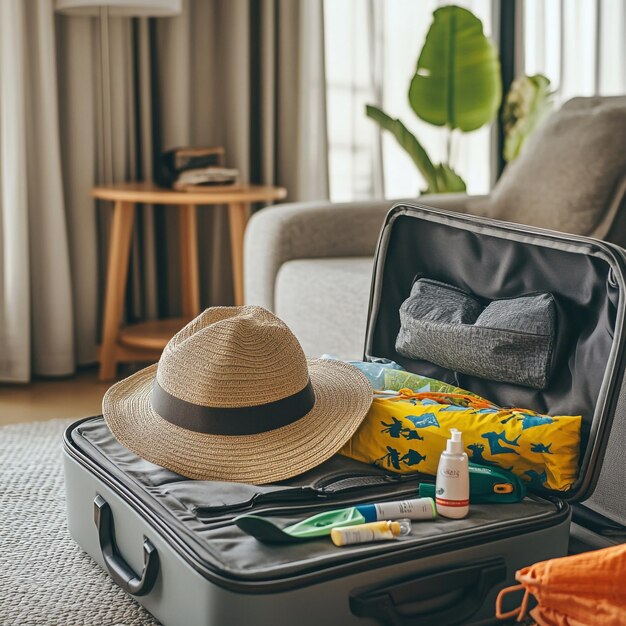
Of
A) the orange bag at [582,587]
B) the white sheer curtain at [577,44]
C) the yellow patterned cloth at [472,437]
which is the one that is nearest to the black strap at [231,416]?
the yellow patterned cloth at [472,437]

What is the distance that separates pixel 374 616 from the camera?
1.08 meters

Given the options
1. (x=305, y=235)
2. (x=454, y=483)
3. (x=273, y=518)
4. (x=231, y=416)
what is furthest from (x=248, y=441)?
(x=305, y=235)

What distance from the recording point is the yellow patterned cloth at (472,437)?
49.3 inches

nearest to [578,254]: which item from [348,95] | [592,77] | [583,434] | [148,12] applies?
[583,434]

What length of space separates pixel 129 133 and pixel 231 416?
1759 mm

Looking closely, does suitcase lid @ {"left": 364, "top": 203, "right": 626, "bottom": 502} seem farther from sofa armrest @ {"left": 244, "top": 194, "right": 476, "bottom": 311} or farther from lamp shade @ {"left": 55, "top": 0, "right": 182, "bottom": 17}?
Answer: lamp shade @ {"left": 55, "top": 0, "right": 182, "bottom": 17}

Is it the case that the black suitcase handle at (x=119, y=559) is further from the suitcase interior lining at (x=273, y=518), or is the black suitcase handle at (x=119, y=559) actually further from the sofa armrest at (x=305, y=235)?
the sofa armrest at (x=305, y=235)

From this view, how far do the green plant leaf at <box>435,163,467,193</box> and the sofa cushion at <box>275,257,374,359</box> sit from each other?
85 cm

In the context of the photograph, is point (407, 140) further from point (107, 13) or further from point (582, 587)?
point (582, 587)

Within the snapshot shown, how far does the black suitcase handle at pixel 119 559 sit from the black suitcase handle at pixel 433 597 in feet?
0.84

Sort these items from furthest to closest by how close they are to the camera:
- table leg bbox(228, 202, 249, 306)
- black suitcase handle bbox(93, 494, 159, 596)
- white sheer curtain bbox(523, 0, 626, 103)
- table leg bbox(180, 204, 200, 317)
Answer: white sheer curtain bbox(523, 0, 626, 103) → table leg bbox(180, 204, 200, 317) → table leg bbox(228, 202, 249, 306) → black suitcase handle bbox(93, 494, 159, 596)

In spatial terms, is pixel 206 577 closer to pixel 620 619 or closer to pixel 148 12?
pixel 620 619

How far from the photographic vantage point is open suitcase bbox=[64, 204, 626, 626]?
1068mm

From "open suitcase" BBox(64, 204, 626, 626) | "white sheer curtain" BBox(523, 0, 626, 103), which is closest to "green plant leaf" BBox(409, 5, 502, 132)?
"white sheer curtain" BBox(523, 0, 626, 103)
